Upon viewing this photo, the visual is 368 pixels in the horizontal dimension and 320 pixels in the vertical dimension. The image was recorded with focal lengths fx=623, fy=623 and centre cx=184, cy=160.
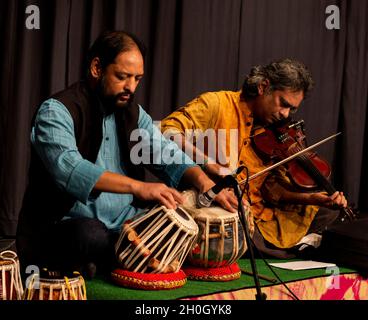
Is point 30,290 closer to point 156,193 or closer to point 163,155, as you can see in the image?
point 156,193

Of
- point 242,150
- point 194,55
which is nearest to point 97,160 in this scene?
point 242,150

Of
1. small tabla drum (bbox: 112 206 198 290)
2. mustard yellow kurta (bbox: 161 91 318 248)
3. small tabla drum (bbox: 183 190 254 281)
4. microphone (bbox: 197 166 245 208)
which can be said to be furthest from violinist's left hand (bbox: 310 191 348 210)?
small tabla drum (bbox: 112 206 198 290)

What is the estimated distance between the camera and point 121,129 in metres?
2.82

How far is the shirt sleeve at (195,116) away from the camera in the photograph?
332 cm

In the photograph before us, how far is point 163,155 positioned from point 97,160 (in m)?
0.34

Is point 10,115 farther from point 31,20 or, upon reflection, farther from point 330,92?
point 330,92

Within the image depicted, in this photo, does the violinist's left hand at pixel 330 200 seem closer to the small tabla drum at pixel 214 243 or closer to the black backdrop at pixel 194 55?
the small tabla drum at pixel 214 243

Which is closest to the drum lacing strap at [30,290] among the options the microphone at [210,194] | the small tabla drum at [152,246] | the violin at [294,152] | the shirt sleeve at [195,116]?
the small tabla drum at [152,246]

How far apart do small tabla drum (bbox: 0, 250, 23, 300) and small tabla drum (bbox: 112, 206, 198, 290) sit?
0.39 meters

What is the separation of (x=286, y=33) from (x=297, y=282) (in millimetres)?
2539

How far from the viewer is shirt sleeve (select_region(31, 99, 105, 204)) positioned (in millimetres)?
2375

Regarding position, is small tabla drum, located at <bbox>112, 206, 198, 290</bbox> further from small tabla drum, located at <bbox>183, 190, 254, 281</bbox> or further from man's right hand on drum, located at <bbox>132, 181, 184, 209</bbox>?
small tabla drum, located at <bbox>183, 190, 254, 281</bbox>
